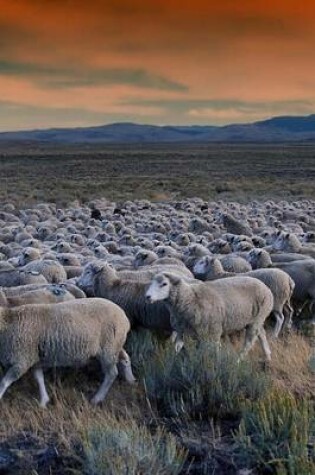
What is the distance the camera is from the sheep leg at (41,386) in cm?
636

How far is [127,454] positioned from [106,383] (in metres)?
2.04

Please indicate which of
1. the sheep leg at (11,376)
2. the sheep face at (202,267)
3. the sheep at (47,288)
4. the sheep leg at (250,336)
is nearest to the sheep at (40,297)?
the sheep at (47,288)

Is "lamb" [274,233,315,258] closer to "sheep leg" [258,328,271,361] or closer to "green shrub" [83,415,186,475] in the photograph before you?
"sheep leg" [258,328,271,361]

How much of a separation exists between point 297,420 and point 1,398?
118 inches

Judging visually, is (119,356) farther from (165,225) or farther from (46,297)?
(165,225)

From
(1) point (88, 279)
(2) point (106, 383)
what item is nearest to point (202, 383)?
(2) point (106, 383)

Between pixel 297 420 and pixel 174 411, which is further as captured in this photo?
pixel 174 411

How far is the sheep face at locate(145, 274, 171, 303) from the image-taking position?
747cm

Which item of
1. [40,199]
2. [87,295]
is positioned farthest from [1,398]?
[40,199]

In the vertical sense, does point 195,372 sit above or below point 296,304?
above

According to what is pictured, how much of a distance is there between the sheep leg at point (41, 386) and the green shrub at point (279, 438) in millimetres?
2023

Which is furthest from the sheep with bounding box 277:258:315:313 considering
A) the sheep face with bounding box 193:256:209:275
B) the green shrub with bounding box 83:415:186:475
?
the green shrub with bounding box 83:415:186:475

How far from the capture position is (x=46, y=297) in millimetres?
8273

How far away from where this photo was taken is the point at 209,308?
25.5 ft
